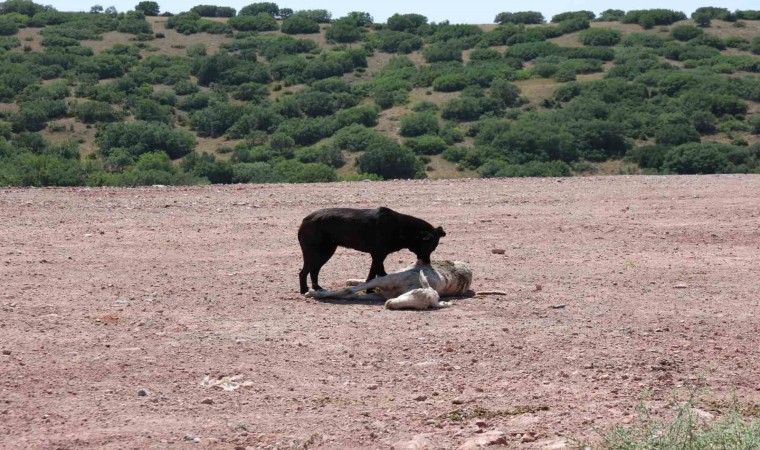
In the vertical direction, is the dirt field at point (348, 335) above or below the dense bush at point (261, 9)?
below

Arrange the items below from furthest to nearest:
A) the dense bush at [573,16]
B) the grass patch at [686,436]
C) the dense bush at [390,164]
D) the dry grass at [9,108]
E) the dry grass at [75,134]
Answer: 1. the dense bush at [573,16]
2. the dry grass at [9,108]
3. the dry grass at [75,134]
4. the dense bush at [390,164]
5. the grass patch at [686,436]

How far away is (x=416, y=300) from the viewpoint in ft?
33.3

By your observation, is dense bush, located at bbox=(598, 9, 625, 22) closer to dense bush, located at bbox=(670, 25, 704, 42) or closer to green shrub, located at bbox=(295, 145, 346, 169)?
dense bush, located at bbox=(670, 25, 704, 42)

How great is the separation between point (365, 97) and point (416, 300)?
41574mm

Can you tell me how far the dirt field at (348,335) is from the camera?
6.98 meters

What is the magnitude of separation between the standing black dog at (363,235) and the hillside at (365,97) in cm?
1226

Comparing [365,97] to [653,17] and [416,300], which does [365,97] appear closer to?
[653,17]

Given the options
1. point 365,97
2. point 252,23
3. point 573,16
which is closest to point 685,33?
point 573,16

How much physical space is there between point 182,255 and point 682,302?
5.84 meters

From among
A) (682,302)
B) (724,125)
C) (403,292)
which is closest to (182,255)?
(403,292)

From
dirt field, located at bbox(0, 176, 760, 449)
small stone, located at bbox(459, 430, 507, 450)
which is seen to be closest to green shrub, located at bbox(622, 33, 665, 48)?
dirt field, located at bbox(0, 176, 760, 449)

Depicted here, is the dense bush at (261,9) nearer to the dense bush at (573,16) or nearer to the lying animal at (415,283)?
the dense bush at (573,16)

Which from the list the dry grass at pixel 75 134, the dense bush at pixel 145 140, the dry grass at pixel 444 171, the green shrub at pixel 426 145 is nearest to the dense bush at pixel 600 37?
the green shrub at pixel 426 145

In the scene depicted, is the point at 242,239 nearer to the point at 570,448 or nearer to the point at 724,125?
the point at 570,448
